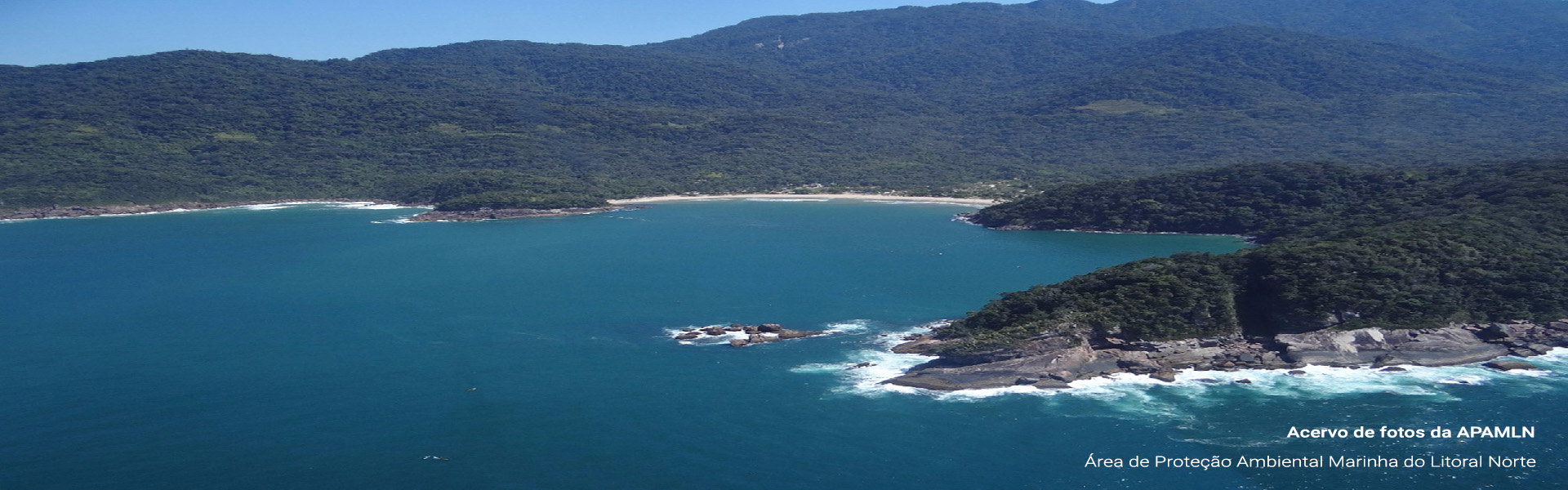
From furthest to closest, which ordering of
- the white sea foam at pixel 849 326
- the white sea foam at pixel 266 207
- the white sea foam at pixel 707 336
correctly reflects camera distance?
1. the white sea foam at pixel 266 207
2. the white sea foam at pixel 849 326
3. the white sea foam at pixel 707 336

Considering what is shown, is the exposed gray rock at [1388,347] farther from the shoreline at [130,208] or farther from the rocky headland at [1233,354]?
the shoreline at [130,208]

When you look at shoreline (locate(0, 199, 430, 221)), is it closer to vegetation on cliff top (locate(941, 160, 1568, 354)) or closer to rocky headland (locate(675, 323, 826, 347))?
rocky headland (locate(675, 323, 826, 347))

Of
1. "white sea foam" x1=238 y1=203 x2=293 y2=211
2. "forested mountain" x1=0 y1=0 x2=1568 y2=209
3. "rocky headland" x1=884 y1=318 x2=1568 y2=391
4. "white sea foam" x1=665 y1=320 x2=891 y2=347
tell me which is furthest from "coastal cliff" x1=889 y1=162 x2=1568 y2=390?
"white sea foam" x1=238 y1=203 x2=293 y2=211

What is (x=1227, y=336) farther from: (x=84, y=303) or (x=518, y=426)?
(x=84, y=303)

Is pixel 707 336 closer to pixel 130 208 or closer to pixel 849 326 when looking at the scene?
pixel 849 326

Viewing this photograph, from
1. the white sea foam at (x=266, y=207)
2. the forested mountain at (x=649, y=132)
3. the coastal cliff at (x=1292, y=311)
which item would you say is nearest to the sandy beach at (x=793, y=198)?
the forested mountain at (x=649, y=132)

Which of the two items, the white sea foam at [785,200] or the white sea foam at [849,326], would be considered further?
the white sea foam at [785,200]
